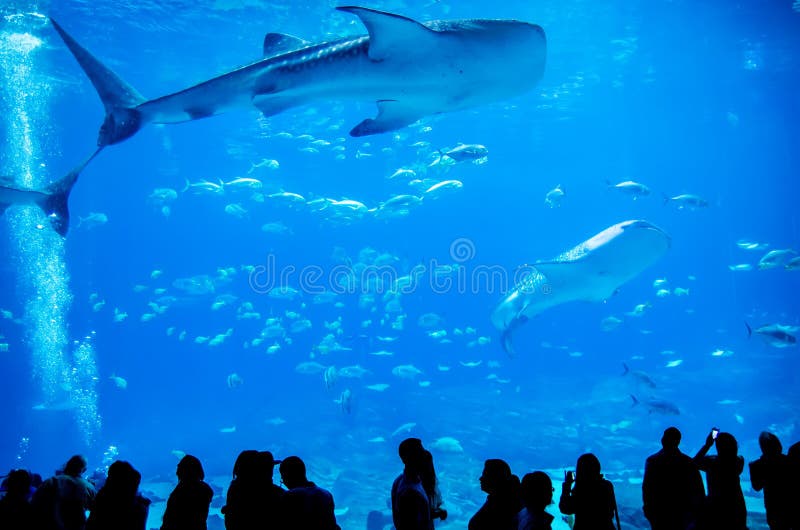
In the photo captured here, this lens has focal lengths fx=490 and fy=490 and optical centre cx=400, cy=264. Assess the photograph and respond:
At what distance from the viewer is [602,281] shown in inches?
344

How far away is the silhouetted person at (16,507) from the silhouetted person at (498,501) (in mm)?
2058

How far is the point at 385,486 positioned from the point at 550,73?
17.1m

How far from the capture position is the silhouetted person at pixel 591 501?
2111mm

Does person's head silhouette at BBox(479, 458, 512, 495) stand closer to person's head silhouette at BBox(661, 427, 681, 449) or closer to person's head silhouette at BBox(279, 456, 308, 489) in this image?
person's head silhouette at BBox(279, 456, 308, 489)

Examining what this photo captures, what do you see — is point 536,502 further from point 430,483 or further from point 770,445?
point 770,445

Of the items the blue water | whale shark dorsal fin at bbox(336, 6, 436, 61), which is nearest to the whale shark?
whale shark dorsal fin at bbox(336, 6, 436, 61)

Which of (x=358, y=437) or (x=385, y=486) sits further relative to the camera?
(x=358, y=437)

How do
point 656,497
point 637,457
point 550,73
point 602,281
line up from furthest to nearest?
point 550,73 → point 637,457 → point 602,281 → point 656,497

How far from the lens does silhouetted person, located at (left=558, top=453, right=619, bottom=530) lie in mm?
2111

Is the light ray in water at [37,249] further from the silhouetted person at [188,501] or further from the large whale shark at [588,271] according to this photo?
the silhouetted person at [188,501]

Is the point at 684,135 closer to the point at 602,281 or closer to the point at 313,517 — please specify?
the point at 602,281

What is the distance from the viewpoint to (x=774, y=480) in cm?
250

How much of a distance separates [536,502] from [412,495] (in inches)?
21.7

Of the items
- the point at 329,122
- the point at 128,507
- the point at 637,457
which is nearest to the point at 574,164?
the point at 329,122
